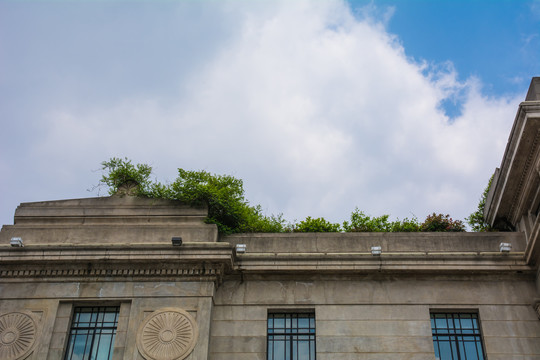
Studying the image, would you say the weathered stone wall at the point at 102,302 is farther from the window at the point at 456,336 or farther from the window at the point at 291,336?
the window at the point at 456,336

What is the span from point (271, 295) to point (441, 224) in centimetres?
634

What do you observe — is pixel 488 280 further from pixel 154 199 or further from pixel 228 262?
pixel 154 199

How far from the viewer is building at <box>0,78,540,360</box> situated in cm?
1612

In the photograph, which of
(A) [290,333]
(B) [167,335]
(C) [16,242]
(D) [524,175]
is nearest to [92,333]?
(B) [167,335]

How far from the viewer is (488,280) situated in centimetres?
1730

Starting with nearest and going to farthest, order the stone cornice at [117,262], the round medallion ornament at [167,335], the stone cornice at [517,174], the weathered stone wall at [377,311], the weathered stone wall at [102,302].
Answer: the round medallion ornament at [167,335], the stone cornice at [517,174], the weathered stone wall at [102,302], the weathered stone wall at [377,311], the stone cornice at [117,262]

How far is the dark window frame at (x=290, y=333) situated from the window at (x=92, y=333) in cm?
420

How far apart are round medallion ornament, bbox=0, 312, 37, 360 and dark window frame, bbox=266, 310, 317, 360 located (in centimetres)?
620

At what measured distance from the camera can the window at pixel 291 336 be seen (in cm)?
1645

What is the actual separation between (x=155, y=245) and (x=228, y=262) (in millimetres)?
2055

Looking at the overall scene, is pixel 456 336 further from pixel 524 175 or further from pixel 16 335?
pixel 16 335

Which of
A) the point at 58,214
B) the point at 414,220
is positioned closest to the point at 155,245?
the point at 58,214

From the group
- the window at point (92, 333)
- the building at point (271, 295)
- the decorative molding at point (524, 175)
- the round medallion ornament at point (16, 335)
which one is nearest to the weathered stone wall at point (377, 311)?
the building at point (271, 295)

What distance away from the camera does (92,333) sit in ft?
54.3
